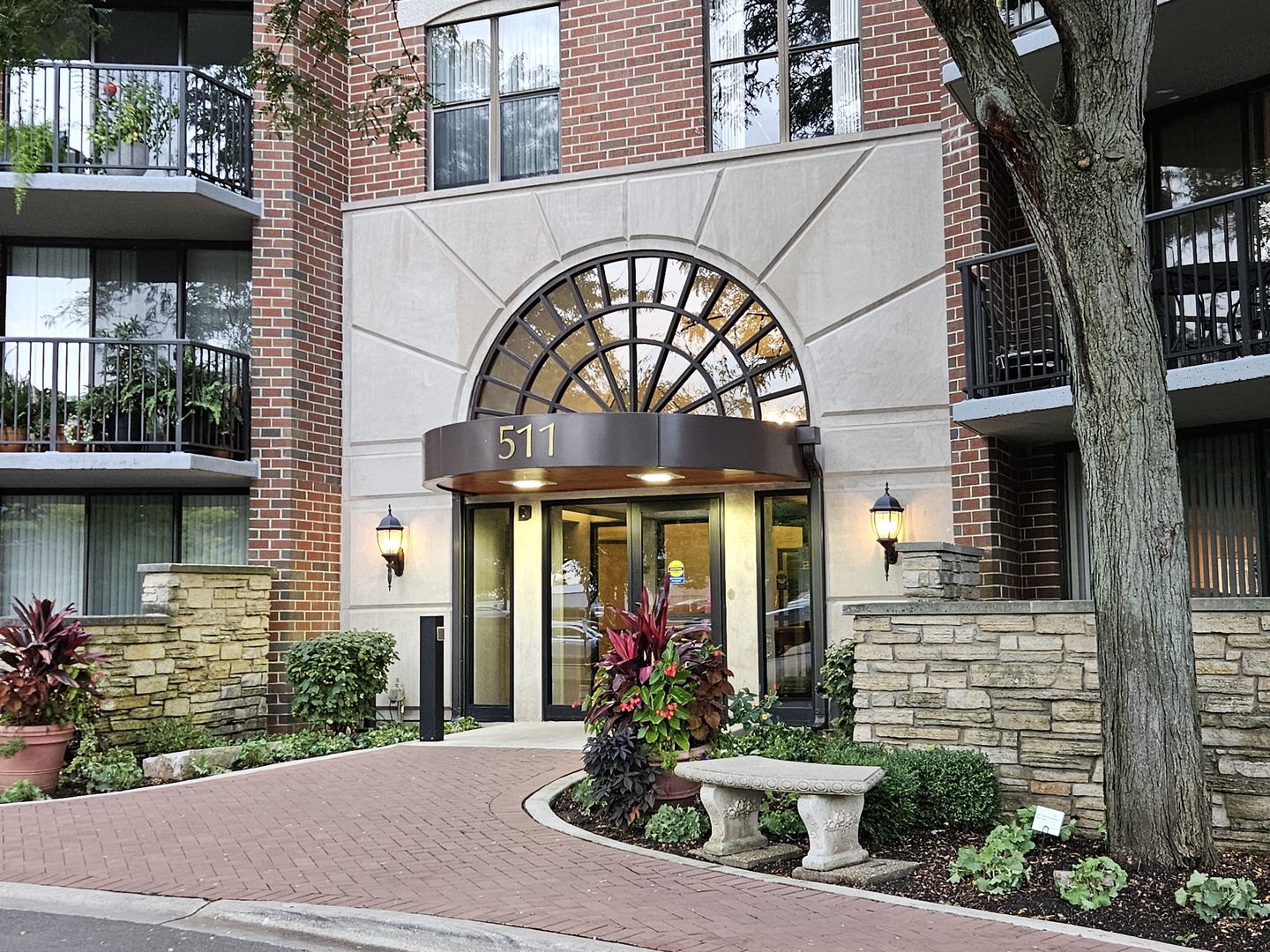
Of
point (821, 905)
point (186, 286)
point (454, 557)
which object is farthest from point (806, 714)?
point (186, 286)

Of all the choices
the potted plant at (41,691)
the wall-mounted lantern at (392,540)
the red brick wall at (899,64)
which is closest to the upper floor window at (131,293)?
the wall-mounted lantern at (392,540)

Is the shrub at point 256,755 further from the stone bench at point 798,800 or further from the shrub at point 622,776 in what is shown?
the stone bench at point 798,800

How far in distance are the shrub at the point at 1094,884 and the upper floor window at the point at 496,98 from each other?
10558mm

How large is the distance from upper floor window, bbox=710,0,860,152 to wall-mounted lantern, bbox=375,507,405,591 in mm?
5571

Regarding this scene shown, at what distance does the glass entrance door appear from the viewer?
544 inches

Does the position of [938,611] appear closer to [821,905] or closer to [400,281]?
[821,905]

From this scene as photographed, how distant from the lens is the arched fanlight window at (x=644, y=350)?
1359cm

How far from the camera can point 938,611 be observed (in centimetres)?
882

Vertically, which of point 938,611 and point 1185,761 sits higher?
point 938,611

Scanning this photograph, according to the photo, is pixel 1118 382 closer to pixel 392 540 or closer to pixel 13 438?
pixel 392 540

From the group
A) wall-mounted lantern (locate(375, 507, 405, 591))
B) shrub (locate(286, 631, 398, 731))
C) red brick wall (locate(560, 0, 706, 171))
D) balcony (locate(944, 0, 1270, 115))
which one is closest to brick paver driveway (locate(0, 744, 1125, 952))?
shrub (locate(286, 631, 398, 731))

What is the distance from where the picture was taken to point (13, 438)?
14.1 meters

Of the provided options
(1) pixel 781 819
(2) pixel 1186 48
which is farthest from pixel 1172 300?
(1) pixel 781 819

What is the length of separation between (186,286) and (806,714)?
8924mm
